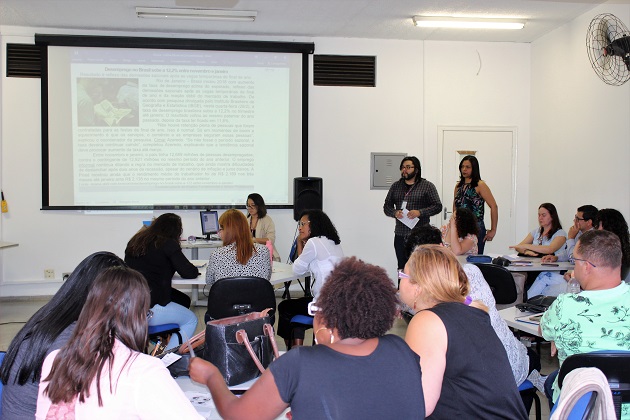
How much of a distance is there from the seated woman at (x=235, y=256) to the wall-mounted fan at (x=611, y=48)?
3423mm

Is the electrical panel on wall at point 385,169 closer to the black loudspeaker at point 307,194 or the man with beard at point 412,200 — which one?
the black loudspeaker at point 307,194

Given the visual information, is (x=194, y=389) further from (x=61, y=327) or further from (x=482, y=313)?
(x=482, y=313)

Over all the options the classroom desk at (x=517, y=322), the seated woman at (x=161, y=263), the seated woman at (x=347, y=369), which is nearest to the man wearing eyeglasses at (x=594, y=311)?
the classroom desk at (x=517, y=322)

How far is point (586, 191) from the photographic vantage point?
682 centimetres

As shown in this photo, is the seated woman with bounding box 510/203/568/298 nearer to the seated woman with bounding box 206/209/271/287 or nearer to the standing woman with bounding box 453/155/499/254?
the standing woman with bounding box 453/155/499/254

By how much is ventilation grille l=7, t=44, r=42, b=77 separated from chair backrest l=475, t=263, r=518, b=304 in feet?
19.1

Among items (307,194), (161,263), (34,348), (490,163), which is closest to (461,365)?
(34,348)

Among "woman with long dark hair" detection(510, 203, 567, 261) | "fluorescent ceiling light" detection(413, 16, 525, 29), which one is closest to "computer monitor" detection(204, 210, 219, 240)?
"fluorescent ceiling light" detection(413, 16, 525, 29)

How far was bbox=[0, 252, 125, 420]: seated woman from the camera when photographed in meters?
1.92

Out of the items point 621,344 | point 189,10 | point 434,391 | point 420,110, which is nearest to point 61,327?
point 434,391

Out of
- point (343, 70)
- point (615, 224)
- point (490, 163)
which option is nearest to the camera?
point (615, 224)

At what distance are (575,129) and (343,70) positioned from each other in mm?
2878

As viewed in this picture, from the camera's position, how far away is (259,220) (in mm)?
7277

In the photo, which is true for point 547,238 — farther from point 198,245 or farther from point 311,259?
point 198,245
